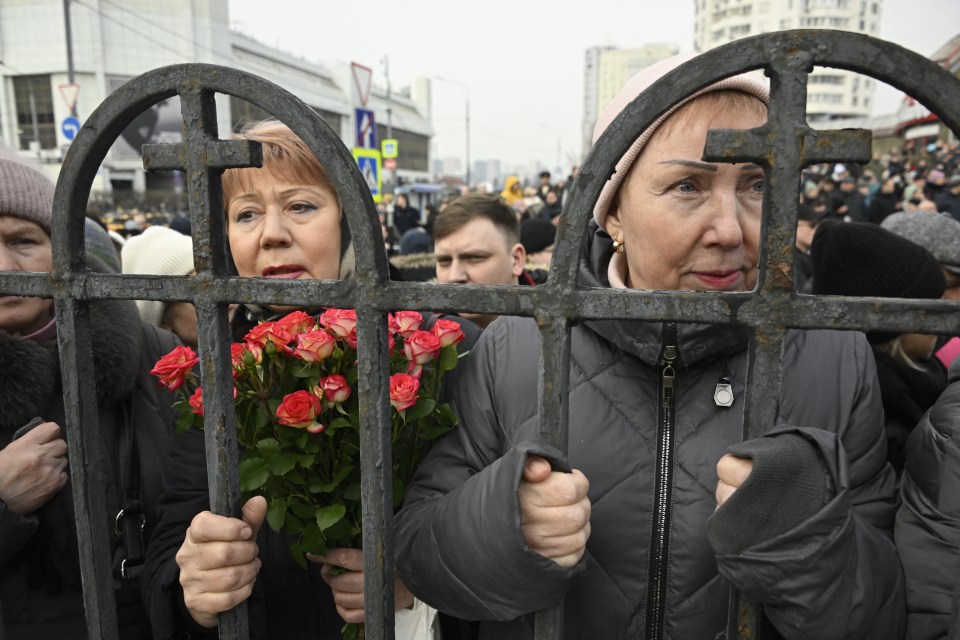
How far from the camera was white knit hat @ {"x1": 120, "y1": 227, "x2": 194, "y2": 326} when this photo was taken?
3.06 m

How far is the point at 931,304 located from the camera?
74 cm

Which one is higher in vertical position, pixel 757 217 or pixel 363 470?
pixel 757 217

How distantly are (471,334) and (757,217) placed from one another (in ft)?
2.58

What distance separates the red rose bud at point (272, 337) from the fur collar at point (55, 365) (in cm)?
71

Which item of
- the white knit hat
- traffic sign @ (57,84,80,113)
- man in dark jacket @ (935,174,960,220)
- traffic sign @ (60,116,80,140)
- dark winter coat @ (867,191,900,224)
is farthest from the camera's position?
dark winter coat @ (867,191,900,224)

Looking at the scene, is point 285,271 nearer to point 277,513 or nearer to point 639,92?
point 277,513

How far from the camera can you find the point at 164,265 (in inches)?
127

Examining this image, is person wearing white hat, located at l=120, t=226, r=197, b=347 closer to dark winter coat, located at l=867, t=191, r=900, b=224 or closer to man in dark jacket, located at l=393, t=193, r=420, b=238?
man in dark jacket, located at l=393, t=193, r=420, b=238

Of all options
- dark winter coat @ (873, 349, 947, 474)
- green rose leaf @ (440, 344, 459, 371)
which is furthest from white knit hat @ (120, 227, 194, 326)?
dark winter coat @ (873, 349, 947, 474)

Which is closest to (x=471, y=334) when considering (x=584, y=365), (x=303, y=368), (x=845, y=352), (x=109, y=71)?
(x=584, y=365)

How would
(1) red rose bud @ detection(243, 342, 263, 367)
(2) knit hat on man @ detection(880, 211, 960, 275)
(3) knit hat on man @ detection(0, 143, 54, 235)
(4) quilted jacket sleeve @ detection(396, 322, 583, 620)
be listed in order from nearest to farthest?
(4) quilted jacket sleeve @ detection(396, 322, 583, 620), (1) red rose bud @ detection(243, 342, 263, 367), (3) knit hat on man @ detection(0, 143, 54, 235), (2) knit hat on man @ detection(880, 211, 960, 275)

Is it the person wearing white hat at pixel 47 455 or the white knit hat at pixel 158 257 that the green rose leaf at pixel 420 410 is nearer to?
the person wearing white hat at pixel 47 455

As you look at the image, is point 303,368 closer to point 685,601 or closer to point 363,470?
point 363,470

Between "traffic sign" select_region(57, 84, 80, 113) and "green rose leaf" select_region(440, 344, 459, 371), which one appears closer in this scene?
"green rose leaf" select_region(440, 344, 459, 371)
